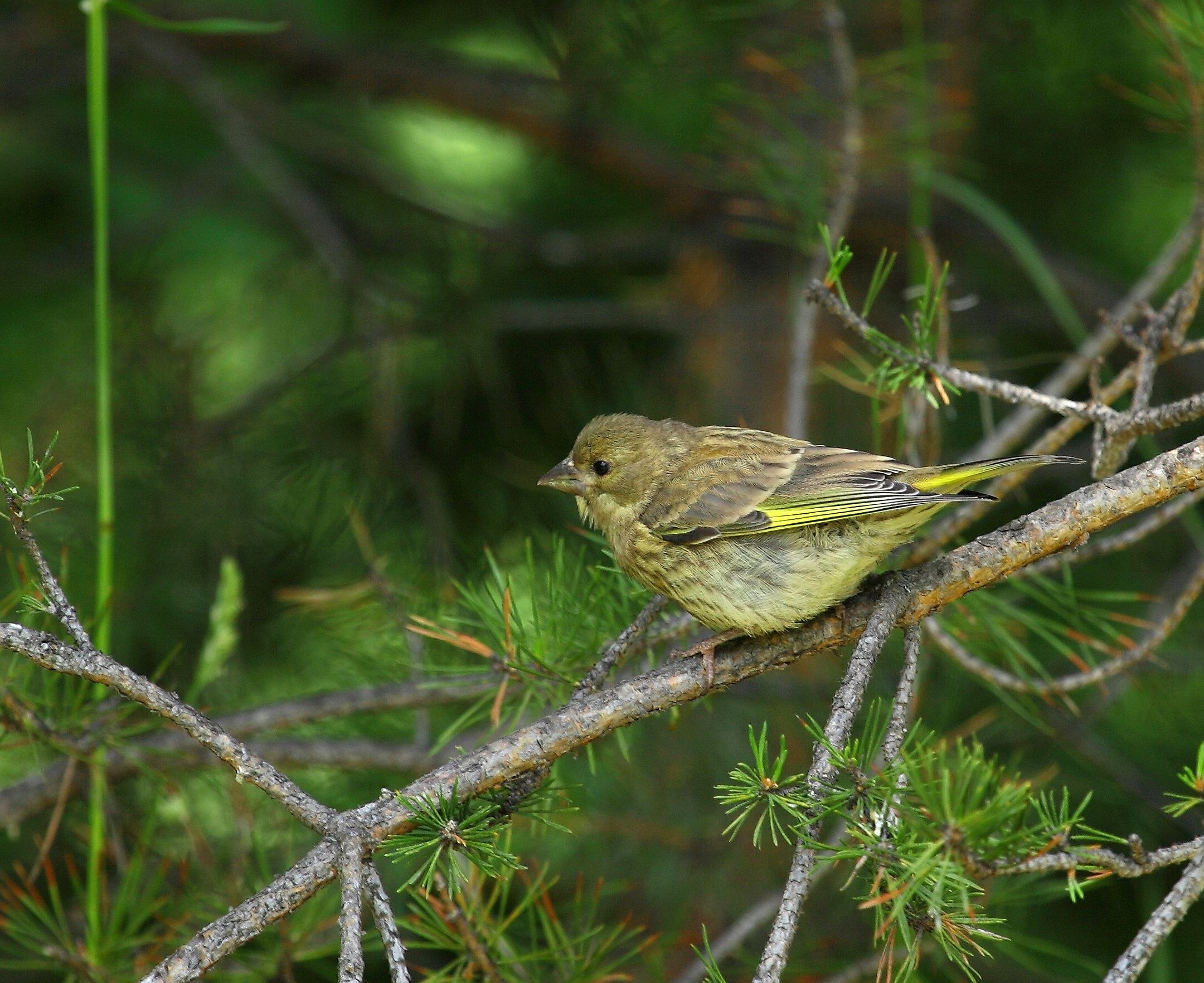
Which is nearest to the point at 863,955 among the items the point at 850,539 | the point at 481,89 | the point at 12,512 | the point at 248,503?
the point at 850,539

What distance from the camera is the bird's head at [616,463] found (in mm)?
3217

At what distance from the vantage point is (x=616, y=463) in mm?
3289

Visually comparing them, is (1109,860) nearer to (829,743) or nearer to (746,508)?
(829,743)

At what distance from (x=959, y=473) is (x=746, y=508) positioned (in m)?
0.54

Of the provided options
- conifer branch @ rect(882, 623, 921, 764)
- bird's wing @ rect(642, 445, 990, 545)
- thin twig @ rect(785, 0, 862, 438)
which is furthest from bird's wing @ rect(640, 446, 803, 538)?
conifer branch @ rect(882, 623, 921, 764)

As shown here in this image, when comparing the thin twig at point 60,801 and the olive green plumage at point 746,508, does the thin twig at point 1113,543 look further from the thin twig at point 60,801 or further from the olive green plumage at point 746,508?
the thin twig at point 60,801

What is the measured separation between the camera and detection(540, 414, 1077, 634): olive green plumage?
2520mm

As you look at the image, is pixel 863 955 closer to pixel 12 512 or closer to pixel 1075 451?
pixel 1075 451

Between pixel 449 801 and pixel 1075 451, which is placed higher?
pixel 449 801

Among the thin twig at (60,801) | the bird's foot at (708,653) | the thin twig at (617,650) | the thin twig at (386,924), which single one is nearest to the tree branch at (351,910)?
the thin twig at (386,924)

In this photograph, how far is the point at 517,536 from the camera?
3.97 meters

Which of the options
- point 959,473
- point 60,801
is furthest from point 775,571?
point 60,801

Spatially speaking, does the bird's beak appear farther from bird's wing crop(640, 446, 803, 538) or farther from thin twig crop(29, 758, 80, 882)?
thin twig crop(29, 758, 80, 882)

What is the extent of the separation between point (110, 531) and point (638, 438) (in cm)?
136
